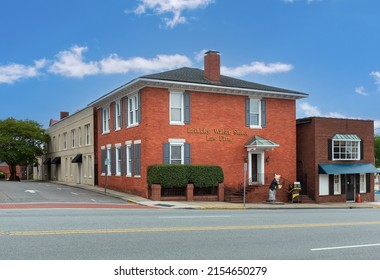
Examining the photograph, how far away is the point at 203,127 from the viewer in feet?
102

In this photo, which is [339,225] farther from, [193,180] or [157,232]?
[193,180]

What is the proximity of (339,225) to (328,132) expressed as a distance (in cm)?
2151

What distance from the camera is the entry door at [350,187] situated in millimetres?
37375

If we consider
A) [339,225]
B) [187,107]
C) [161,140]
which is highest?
[187,107]

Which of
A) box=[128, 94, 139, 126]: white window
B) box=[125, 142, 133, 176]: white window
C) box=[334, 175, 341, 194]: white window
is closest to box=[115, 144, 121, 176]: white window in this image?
box=[125, 142, 133, 176]: white window

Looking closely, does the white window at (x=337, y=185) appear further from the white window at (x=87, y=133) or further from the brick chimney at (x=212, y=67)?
the white window at (x=87, y=133)

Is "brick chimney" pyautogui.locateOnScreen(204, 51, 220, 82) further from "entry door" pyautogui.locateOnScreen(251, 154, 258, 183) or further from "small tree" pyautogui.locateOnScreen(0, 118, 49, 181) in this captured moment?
"small tree" pyautogui.locateOnScreen(0, 118, 49, 181)

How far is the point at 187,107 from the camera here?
3064 cm

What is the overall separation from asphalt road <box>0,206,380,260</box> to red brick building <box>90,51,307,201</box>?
14.8 m

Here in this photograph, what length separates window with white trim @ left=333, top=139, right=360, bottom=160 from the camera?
120ft

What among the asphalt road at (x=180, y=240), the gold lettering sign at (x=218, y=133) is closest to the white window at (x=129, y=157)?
the gold lettering sign at (x=218, y=133)

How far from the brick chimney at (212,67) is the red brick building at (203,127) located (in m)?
0.07

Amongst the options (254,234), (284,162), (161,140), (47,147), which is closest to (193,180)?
(161,140)

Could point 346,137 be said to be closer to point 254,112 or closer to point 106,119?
point 254,112
